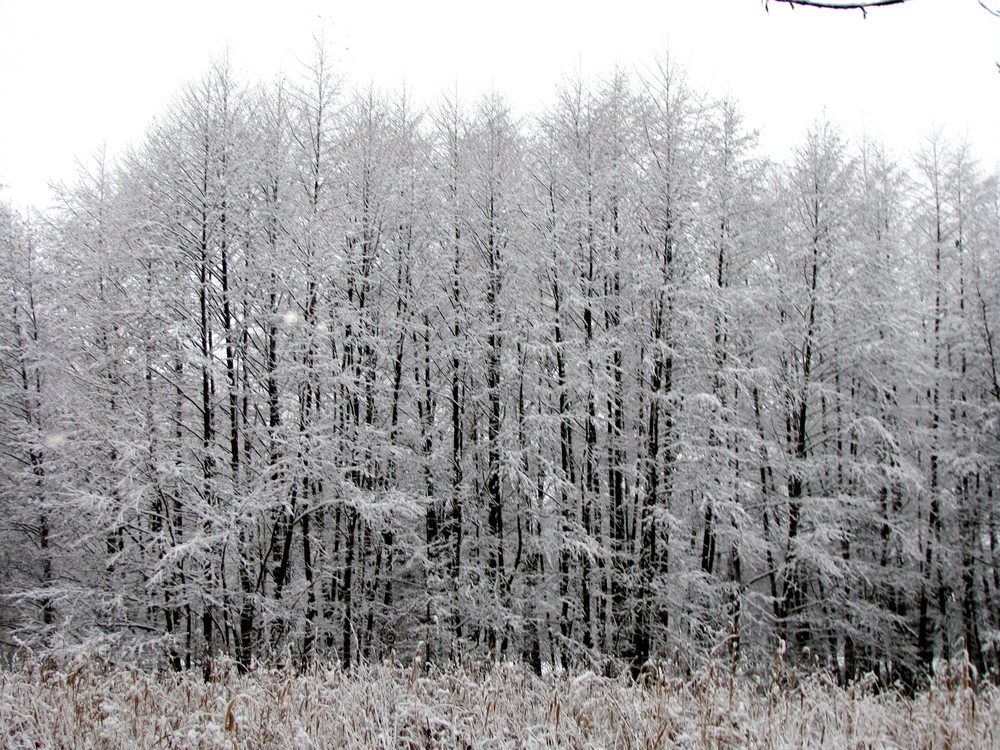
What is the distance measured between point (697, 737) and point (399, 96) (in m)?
13.8

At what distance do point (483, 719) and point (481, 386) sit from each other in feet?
29.6

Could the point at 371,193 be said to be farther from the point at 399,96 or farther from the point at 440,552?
the point at 440,552

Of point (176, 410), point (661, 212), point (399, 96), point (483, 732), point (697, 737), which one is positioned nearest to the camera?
point (697, 737)

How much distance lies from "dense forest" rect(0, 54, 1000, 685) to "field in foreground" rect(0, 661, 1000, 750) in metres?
5.38

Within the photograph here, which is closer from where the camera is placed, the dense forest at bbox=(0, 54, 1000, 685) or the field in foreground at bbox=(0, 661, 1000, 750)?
the field in foreground at bbox=(0, 661, 1000, 750)

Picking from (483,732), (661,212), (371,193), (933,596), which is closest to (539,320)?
(661,212)

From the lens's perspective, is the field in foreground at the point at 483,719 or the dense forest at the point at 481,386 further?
the dense forest at the point at 481,386

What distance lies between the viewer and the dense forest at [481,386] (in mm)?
10406

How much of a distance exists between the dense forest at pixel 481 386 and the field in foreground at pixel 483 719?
17.7 feet

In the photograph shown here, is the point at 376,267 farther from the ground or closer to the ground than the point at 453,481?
farther from the ground

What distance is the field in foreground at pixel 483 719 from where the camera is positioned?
311 centimetres

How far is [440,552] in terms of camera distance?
1191 centimetres

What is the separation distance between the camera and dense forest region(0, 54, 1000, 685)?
10.4m

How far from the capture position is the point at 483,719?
132 inches
